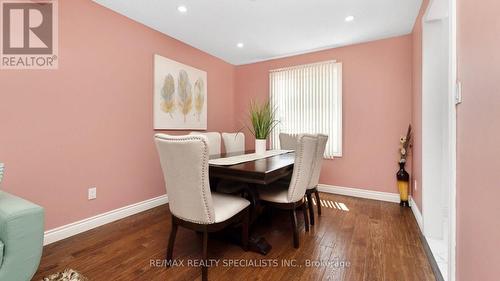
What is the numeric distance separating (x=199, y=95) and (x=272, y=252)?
2654 millimetres

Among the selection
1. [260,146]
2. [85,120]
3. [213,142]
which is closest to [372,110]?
[260,146]

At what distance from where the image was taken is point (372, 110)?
321cm

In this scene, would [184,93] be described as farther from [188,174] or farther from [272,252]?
[272,252]

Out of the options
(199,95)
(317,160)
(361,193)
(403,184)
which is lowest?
(361,193)

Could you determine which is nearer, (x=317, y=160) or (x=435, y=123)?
(x=435, y=123)

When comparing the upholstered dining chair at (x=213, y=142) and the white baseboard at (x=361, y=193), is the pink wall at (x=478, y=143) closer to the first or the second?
the white baseboard at (x=361, y=193)

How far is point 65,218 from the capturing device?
2.07 meters

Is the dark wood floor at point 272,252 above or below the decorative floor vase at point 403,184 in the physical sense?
below

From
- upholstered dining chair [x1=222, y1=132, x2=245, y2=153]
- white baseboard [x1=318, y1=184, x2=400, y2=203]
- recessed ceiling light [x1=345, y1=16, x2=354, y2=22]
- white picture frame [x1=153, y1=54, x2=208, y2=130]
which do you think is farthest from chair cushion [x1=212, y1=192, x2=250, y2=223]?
recessed ceiling light [x1=345, y1=16, x2=354, y2=22]

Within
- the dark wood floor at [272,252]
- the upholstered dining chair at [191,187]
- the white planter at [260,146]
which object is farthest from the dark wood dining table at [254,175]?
the white planter at [260,146]

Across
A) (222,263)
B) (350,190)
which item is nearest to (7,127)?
(222,263)

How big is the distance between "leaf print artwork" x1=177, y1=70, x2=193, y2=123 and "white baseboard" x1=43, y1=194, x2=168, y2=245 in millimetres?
1347

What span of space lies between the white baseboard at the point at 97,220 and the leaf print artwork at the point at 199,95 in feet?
4.83

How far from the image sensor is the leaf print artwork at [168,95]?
2985 millimetres
